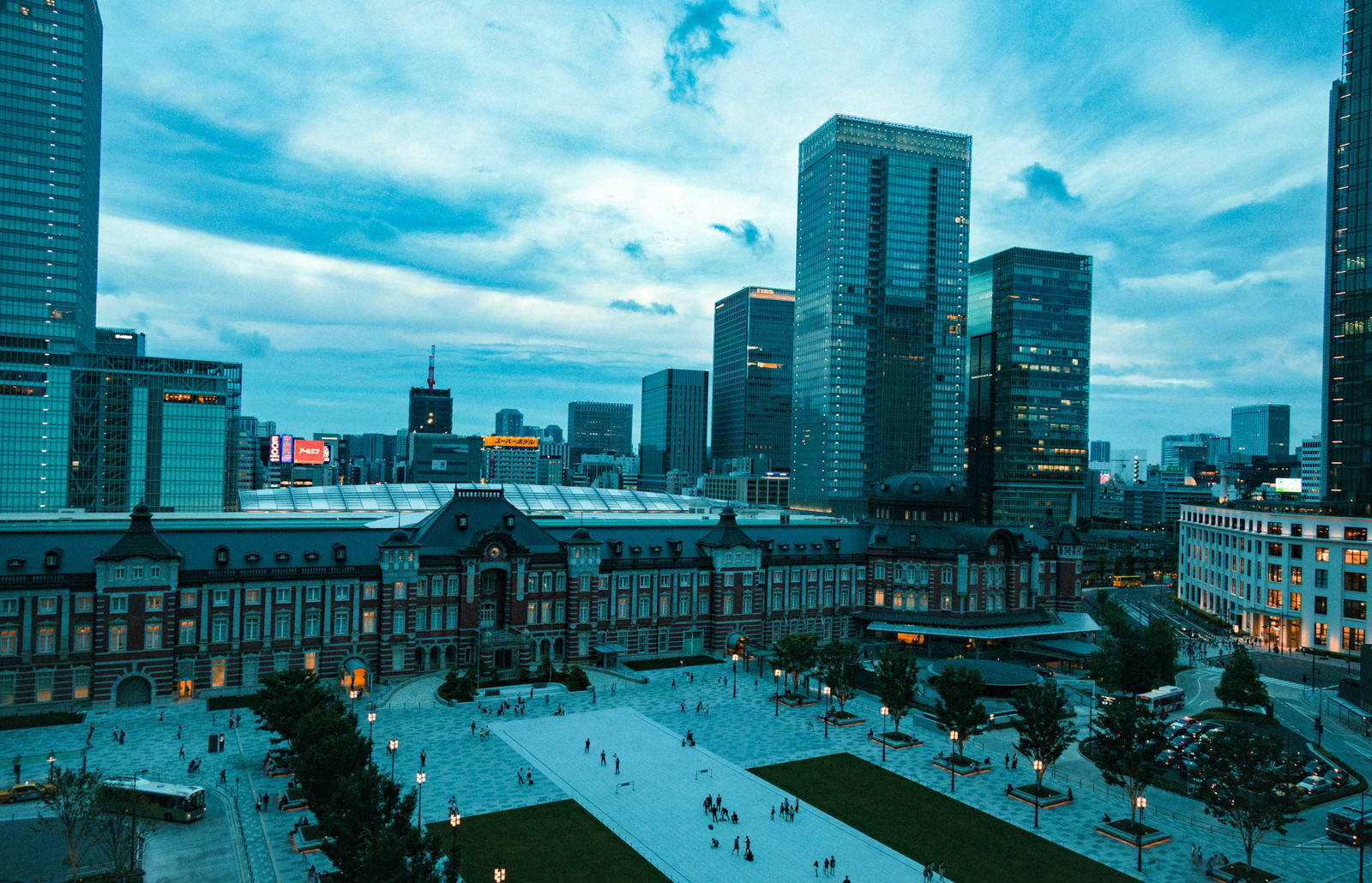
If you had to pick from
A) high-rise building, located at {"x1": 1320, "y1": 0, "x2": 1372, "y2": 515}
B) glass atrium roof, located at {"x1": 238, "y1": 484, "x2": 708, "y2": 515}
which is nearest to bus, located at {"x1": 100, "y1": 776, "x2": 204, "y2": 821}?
glass atrium roof, located at {"x1": 238, "y1": 484, "x2": 708, "y2": 515}

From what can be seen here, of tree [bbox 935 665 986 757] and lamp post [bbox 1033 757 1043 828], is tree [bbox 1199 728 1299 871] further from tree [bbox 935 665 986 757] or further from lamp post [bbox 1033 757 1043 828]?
tree [bbox 935 665 986 757]

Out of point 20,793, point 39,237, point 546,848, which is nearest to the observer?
point 546,848

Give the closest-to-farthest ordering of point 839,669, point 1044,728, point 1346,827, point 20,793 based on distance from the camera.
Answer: point 1346,827 < point 20,793 < point 1044,728 < point 839,669

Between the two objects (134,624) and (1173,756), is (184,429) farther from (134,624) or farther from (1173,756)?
(1173,756)

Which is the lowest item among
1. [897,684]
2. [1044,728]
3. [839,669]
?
[839,669]

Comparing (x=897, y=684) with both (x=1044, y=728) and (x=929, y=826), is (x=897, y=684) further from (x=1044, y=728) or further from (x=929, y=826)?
(x=929, y=826)

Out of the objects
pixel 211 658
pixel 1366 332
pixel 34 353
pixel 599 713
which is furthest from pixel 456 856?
pixel 34 353

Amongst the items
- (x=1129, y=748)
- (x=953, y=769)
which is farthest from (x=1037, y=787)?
(x=1129, y=748)

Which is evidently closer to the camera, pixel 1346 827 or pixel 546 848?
pixel 546 848
